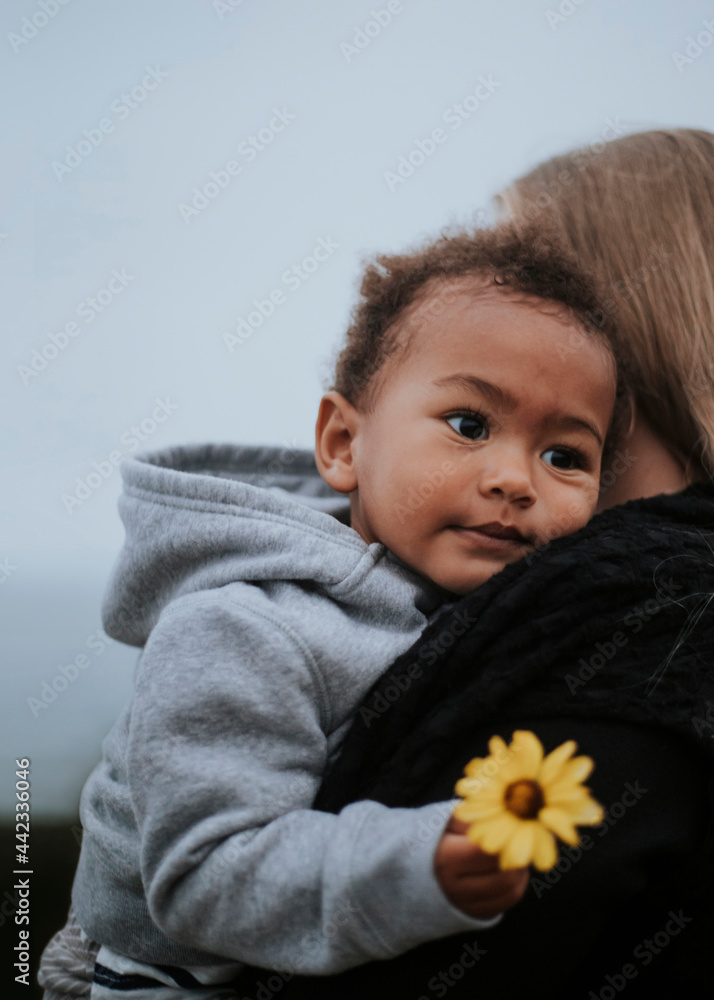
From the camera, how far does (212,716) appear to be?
1018 mm

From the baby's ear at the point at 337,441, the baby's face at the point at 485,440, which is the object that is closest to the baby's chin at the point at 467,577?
the baby's face at the point at 485,440

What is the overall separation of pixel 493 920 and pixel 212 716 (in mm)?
424

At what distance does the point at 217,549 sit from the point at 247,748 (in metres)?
0.36

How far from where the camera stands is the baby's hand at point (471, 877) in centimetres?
73

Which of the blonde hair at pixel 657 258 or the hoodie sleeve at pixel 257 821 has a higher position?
the blonde hair at pixel 657 258

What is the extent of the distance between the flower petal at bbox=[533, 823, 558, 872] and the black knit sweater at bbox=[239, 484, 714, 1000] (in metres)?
0.29

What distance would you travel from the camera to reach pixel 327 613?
118 cm

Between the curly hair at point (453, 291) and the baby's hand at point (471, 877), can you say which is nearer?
the baby's hand at point (471, 877)

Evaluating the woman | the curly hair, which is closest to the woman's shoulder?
the woman

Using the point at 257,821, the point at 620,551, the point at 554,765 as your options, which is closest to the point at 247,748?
the point at 257,821

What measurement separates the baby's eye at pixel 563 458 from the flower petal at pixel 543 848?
2.77 ft

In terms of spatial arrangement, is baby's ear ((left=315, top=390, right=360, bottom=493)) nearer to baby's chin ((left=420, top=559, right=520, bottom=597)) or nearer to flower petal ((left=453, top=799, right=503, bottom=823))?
baby's chin ((left=420, top=559, right=520, bottom=597))

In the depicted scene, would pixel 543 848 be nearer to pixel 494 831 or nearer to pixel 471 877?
pixel 494 831

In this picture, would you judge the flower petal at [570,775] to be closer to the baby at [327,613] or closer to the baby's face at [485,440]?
the baby at [327,613]
